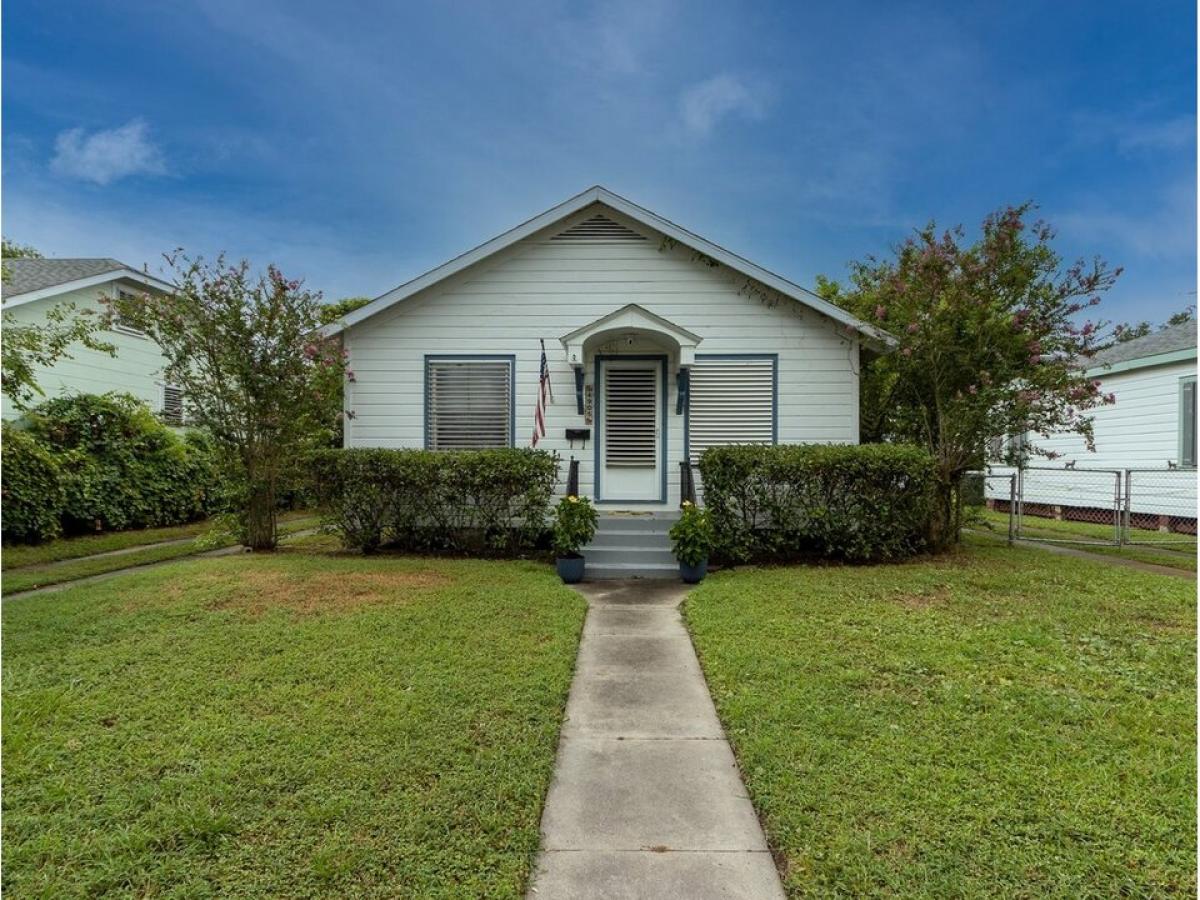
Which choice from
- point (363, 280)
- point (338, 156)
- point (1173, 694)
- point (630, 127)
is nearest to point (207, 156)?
point (338, 156)

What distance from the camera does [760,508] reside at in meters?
7.85

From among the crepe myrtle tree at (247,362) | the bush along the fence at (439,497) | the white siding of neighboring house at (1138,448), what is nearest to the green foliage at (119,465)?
the crepe myrtle tree at (247,362)

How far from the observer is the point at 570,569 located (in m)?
7.30

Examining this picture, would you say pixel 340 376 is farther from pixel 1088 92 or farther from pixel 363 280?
pixel 1088 92

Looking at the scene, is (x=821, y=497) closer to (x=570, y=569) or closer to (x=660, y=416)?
(x=660, y=416)

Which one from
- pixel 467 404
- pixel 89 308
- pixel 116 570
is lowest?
pixel 116 570

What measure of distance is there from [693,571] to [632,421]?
3098 millimetres

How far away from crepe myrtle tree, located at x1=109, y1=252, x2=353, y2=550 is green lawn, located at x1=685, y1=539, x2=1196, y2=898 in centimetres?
643

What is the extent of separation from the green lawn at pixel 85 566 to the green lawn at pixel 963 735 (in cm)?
775

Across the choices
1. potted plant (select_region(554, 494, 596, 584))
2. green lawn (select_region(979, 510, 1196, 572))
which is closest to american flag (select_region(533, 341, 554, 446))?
potted plant (select_region(554, 494, 596, 584))

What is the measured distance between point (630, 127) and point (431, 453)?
9361mm

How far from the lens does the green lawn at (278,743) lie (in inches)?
87.2

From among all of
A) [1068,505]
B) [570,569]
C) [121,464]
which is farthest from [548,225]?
[1068,505]

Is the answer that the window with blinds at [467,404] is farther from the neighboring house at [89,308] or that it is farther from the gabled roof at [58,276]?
the gabled roof at [58,276]
